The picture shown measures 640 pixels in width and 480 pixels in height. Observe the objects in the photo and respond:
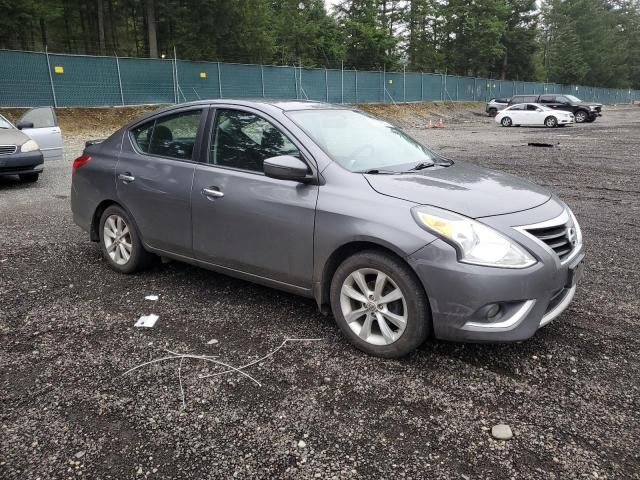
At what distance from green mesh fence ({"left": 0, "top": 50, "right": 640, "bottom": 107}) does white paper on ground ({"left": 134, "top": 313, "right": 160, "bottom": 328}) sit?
19464mm

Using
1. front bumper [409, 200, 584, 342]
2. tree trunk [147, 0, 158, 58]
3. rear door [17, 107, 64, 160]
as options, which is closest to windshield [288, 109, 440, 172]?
front bumper [409, 200, 584, 342]

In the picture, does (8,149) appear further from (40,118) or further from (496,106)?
(496,106)

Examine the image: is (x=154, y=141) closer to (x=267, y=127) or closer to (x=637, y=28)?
(x=267, y=127)

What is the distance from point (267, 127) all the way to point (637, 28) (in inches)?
4397

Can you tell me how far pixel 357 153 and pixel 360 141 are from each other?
8.4 inches

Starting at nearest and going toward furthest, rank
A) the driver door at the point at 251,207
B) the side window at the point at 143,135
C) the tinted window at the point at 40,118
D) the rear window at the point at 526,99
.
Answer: the driver door at the point at 251,207 → the side window at the point at 143,135 → the tinted window at the point at 40,118 → the rear window at the point at 526,99

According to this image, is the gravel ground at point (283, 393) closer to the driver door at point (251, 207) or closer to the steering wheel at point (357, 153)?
the driver door at point (251, 207)

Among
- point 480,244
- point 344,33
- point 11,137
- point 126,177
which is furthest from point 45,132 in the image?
point 344,33

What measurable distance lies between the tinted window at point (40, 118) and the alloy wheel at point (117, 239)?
26.1ft

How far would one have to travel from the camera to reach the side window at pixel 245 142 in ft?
12.7

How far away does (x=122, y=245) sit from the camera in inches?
195

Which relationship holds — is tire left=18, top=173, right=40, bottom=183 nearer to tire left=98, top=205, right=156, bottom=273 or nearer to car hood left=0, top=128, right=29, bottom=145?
car hood left=0, top=128, right=29, bottom=145

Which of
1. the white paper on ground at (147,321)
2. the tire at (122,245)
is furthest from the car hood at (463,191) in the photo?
the tire at (122,245)

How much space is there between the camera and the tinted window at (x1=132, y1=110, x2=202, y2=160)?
4414 millimetres
